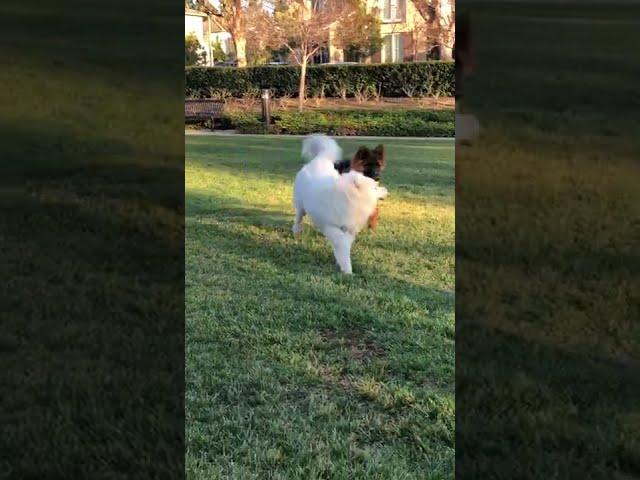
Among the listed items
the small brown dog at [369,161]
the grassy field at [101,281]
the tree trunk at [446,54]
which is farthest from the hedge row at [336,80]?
the small brown dog at [369,161]

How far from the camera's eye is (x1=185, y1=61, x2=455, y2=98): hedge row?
425 inches

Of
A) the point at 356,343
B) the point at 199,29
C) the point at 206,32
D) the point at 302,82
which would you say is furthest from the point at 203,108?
the point at 356,343

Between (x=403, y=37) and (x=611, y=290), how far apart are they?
789 centimetres

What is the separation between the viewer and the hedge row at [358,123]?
372 inches

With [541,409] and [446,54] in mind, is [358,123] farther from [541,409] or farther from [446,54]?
[541,409]

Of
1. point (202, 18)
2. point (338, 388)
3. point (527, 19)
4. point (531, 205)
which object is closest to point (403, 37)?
point (527, 19)

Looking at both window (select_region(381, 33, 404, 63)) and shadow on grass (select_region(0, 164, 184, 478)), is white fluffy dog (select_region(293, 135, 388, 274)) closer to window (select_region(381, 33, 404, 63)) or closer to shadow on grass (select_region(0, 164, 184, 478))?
shadow on grass (select_region(0, 164, 184, 478))

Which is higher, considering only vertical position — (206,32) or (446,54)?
(206,32)

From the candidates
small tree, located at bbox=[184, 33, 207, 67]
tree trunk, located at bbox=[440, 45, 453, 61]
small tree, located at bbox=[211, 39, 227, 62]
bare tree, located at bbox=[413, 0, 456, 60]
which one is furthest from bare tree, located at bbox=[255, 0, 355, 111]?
small tree, located at bbox=[211, 39, 227, 62]

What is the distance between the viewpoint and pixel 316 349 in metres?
3.07

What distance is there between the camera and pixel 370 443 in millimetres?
2355

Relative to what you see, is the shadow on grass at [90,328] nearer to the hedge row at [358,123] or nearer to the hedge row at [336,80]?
Result: the hedge row at [358,123]

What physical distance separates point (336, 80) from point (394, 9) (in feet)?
5.37

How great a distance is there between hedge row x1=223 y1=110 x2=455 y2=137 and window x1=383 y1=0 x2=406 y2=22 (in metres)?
1.22
